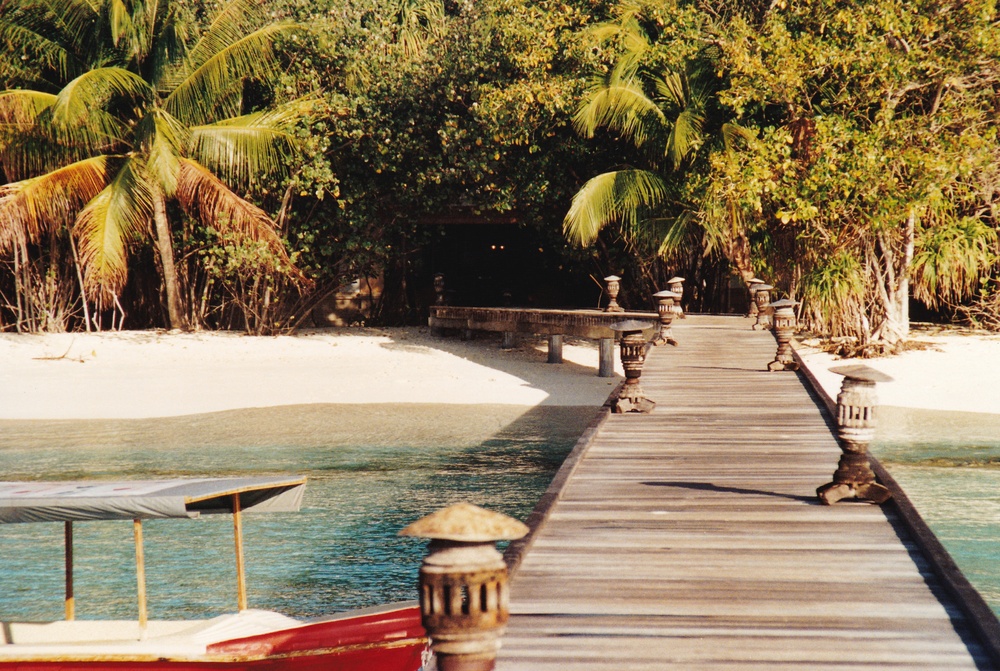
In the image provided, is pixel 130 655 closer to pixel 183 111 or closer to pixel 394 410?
pixel 394 410

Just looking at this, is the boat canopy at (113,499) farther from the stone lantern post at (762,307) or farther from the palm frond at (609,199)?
the palm frond at (609,199)

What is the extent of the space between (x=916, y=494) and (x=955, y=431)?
440 centimetres

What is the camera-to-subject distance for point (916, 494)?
38.9 ft

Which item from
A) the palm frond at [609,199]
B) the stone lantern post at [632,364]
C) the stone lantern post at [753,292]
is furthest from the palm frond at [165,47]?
the stone lantern post at [632,364]

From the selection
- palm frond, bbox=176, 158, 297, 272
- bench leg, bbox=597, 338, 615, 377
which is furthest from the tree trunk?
bench leg, bbox=597, 338, 615, 377

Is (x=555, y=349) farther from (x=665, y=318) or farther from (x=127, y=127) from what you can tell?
(x=127, y=127)

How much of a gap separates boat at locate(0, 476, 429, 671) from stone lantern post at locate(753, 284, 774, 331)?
13197 mm

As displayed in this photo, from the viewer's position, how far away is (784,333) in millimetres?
14148

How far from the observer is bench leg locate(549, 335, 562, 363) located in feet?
73.2

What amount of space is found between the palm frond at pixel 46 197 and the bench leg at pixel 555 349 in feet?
32.8

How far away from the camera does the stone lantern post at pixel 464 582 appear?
360cm

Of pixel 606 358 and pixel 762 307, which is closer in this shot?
pixel 762 307

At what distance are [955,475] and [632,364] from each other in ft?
15.3

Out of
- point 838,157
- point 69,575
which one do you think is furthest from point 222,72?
point 69,575
